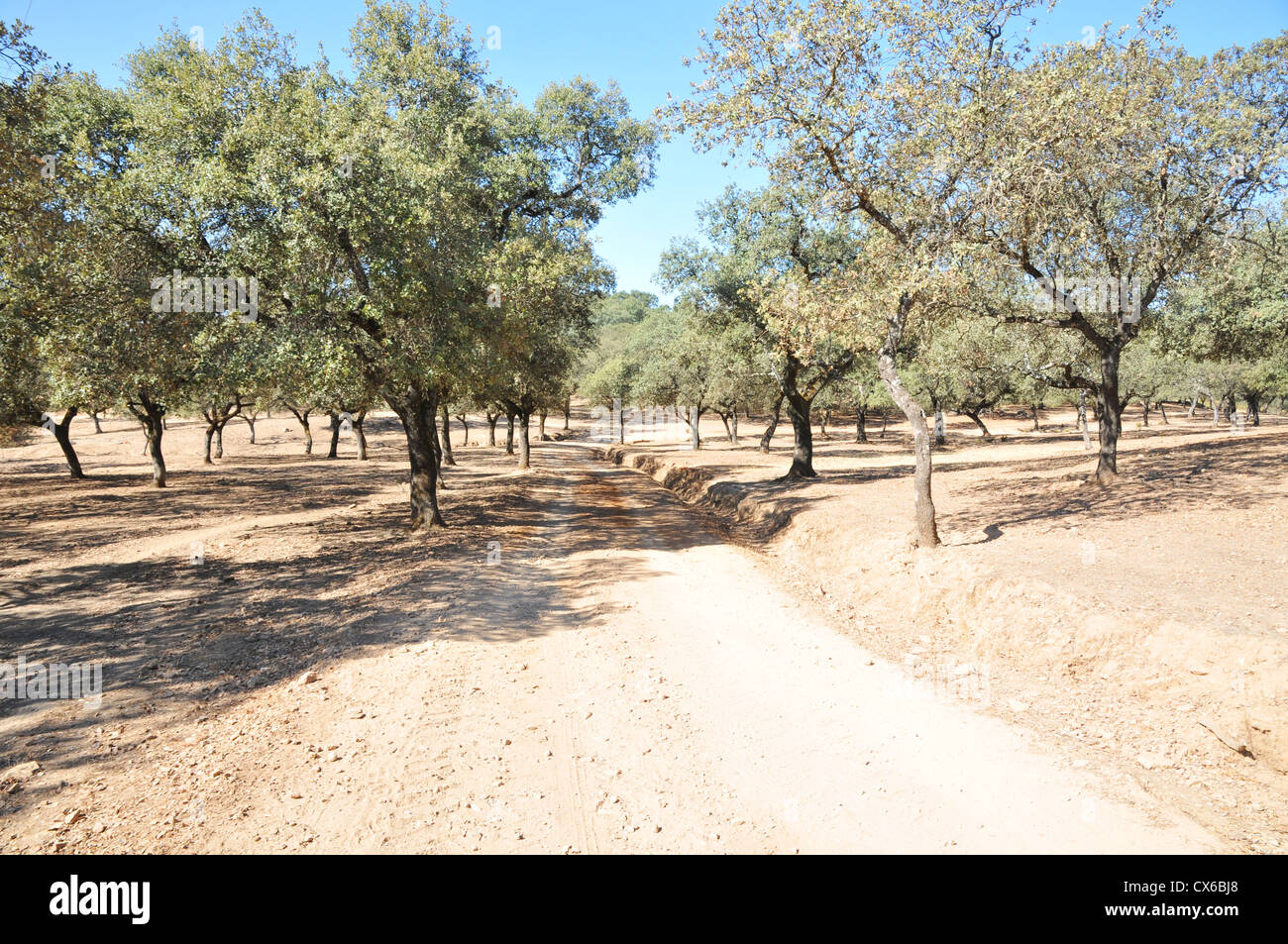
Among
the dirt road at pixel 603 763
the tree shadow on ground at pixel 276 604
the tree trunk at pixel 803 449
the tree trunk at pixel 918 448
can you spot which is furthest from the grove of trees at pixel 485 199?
the tree trunk at pixel 803 449

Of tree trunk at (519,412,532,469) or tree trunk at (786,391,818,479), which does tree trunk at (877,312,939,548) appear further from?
tree trunk at (519,412,532,469)

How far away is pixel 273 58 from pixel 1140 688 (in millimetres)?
20825

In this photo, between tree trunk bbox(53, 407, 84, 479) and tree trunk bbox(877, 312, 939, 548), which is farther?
tree trunk bbox(53, 407, 84, 479)

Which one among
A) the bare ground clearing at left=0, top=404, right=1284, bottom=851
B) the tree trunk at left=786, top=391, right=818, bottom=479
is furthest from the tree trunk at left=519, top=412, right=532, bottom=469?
the bare ground clearing at left=0, top=404, right=1284, bottom=851

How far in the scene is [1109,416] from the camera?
57.3 feet

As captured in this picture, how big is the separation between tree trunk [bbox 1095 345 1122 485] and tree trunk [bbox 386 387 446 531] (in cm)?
1890

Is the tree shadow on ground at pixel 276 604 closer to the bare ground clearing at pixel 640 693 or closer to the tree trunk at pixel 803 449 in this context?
the bare ground clearing at pixel 640 693

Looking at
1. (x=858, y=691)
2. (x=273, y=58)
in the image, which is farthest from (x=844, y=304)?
(x=273, y=58)

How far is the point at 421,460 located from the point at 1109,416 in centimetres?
1994

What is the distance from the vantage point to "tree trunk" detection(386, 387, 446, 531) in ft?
55.7

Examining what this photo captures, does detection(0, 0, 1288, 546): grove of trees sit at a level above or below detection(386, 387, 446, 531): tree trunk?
above

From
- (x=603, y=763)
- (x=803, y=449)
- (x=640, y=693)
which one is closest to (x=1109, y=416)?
(x=803, y=449)

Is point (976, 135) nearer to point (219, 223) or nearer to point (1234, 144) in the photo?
point (1234, 144)

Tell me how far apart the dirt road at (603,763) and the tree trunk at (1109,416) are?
12985 mm
